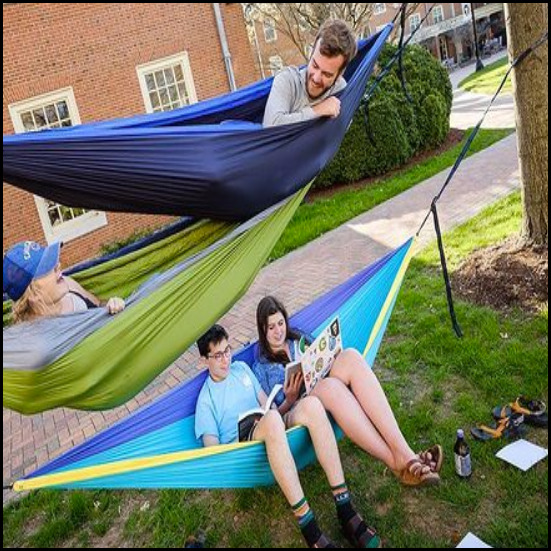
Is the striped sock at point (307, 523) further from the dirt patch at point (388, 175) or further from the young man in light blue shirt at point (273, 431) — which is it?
the dirt patch at point (388, 175)

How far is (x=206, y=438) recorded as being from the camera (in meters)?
1.87

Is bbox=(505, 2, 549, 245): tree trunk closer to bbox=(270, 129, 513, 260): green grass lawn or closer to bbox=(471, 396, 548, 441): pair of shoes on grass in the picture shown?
bbox=(471, 396, 548, 441): pair of shoes on grass

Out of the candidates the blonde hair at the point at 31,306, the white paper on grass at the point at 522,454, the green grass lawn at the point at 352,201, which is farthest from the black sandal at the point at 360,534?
the green grass lawn at the point at 352,201

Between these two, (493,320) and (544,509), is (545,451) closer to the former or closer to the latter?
(544,509)

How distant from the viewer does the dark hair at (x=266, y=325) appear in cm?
207

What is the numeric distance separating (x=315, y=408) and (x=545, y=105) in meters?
2.28

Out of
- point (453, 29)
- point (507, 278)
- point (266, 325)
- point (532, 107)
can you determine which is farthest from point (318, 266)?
point (453, 29)

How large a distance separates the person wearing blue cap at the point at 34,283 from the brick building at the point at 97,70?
4.86 meters

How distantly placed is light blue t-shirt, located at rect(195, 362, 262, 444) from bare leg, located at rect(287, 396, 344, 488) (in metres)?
0.25

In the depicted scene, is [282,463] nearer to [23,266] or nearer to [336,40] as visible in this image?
[23,266]

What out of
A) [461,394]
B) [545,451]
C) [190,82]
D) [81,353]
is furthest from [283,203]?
[190,82]

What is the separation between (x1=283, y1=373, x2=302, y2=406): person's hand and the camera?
1.95 meters

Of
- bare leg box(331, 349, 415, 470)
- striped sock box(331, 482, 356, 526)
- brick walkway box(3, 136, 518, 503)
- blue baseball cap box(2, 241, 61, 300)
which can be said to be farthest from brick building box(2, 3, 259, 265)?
striped sock box(331, 482, 356, 526)

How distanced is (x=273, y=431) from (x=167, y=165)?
90 cm
